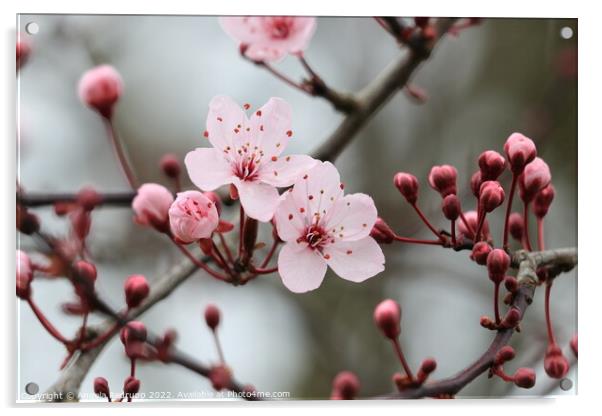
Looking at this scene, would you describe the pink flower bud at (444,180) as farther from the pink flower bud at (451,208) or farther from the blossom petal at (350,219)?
the blossom petal at (350,219)

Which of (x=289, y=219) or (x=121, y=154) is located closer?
(x=289, y=219)

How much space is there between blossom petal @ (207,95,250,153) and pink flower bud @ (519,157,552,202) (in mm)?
667

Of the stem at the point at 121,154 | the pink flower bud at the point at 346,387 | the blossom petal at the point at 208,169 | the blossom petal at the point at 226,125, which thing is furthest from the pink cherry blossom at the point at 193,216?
the pink flower bud at the point at 346,387

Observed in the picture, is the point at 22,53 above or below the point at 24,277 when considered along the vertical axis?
above

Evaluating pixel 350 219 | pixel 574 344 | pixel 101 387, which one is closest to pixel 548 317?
pixel 574 344

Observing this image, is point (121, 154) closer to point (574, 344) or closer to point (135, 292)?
point (135, 292)

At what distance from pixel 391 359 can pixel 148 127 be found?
848mm

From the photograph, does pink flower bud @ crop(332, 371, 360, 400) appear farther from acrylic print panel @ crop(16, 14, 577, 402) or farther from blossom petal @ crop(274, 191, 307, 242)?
blossom petal @ crop(274, 191, 307, 242)

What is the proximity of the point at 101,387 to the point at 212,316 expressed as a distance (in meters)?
0.32

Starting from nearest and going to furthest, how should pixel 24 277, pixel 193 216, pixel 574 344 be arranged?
pixel 193 216, pixel 24 277, pixel 574 344

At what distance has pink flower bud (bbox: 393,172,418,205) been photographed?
1875 mm

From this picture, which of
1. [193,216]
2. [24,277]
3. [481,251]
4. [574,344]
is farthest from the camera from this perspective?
[574,344]

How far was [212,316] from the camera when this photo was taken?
1970 mm

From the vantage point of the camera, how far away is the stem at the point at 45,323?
6.30 feet
